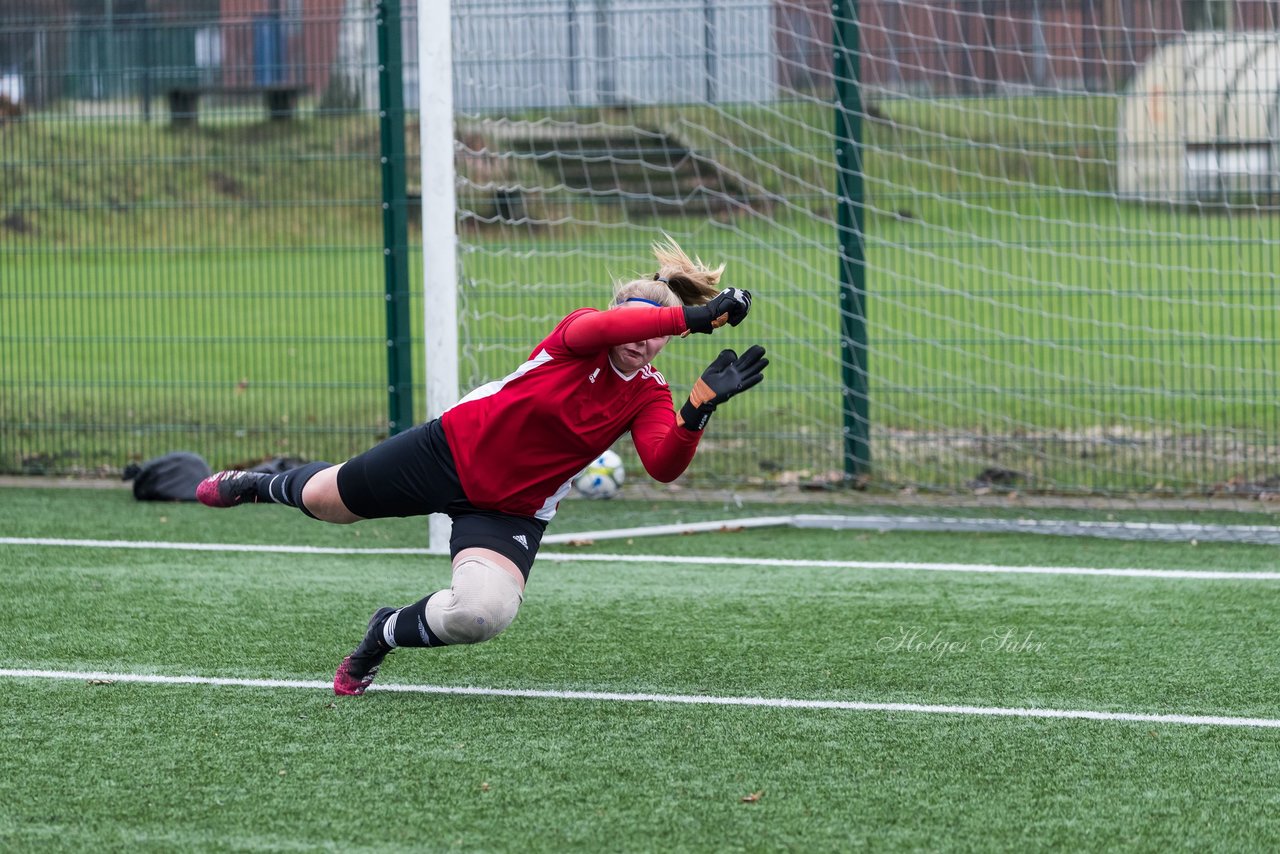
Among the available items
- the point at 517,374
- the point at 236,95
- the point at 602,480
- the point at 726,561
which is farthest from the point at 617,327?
the point at 236,95

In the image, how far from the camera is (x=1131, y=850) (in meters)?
Result: 3.79

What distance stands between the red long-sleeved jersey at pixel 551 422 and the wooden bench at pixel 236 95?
4.68m

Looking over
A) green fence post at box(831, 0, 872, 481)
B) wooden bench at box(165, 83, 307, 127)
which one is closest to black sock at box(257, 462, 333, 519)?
green fence post at box(831, 0, 872, 481)

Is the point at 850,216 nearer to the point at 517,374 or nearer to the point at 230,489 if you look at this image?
the point at 517,374

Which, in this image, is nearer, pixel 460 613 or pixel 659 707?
pixel 460 613

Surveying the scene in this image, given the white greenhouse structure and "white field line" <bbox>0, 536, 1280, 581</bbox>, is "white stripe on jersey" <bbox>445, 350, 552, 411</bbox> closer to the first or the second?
"white field line" <bbox>0, 536, 1280, 581</bbox>

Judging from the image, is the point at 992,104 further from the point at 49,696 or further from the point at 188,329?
the point at 49,696

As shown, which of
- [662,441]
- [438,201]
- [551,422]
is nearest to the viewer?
[662,441]

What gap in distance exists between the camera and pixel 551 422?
497cm

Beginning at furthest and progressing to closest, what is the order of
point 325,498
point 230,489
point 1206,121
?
1. point 1206,121
2. point 230,489
3. point 325,498

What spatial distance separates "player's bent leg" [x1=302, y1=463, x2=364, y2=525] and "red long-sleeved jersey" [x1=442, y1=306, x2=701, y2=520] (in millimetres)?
436

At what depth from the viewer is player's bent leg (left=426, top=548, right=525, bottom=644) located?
15.7 feet

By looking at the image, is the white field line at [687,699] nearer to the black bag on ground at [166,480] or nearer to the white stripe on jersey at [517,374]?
the white stripe on jersey at [517,374]

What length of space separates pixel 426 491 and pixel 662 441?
2.69 ft
